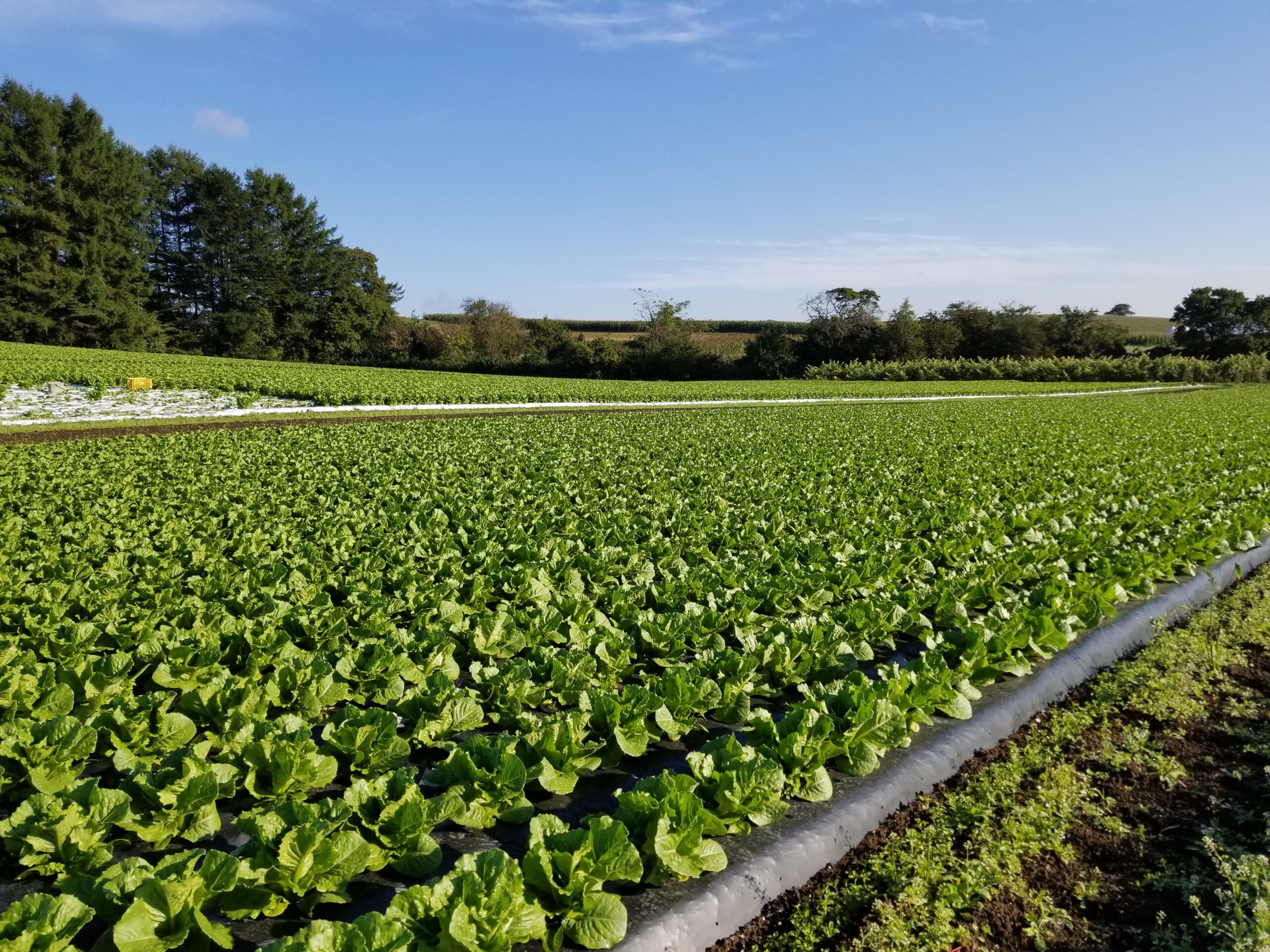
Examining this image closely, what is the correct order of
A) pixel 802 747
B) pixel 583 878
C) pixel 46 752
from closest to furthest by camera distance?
1. pixel 583 878
2. pixel 46 752
3. pixel 802 747

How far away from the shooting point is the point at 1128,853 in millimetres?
3709

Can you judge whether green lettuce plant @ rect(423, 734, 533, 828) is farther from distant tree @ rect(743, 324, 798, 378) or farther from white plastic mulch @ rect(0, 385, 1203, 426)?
distant tree @ rect(743, 324, 798, 378)

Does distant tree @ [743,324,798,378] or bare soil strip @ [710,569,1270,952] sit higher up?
distant tree @ [743,324,798,378]

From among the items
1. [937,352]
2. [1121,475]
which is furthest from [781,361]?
[1121,475]

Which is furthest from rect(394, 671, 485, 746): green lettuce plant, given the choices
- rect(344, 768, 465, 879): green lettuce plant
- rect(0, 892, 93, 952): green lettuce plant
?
rect(0, 892, 93, 952): green lettuce plant

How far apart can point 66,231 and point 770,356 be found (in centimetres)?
4945

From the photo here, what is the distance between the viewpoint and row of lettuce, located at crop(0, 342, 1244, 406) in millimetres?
27719

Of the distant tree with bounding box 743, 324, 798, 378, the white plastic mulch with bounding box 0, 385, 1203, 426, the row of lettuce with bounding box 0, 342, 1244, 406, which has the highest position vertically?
the distant tree with bounding box 743, 324, 798, 378

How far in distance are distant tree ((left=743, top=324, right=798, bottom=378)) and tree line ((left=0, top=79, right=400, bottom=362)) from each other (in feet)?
104

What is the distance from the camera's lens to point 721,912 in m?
3.11

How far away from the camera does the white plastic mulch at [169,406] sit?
20.1 m

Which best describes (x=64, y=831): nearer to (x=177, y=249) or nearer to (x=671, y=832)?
(x=671, y=832)

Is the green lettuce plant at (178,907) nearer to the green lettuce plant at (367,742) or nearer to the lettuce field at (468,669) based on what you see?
the lettuce field at (468,669)

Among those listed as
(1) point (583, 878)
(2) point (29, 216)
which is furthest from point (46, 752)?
(2) point (29, 216)
